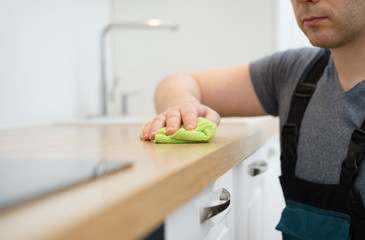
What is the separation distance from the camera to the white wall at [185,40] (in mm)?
1740

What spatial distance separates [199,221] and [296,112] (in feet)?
1.65

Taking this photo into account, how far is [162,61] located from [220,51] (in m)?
0.26

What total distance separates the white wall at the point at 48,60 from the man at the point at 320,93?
42cm

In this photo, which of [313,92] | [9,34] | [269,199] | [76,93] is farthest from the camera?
[76,93]

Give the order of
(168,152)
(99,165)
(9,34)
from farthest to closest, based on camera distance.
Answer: (9,34) < (168,152) < (99,165)

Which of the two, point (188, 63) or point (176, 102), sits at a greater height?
point (188, 63)

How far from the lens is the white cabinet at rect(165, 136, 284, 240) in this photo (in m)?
0.46

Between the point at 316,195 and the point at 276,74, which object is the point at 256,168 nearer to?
the point at 316,195

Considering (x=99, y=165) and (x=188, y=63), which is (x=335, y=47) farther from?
(x=188, y=63)

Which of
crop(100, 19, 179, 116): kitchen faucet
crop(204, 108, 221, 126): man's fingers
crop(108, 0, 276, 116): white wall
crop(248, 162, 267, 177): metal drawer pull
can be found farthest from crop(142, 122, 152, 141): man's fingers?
crop(108, 0, 276, 116): white wall

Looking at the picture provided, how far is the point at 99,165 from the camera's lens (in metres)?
0.40

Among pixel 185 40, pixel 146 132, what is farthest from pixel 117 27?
pixel 146 132

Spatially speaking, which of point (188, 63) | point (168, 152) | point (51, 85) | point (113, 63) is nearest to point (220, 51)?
point (188, 63)

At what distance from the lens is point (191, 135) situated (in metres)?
0.60
